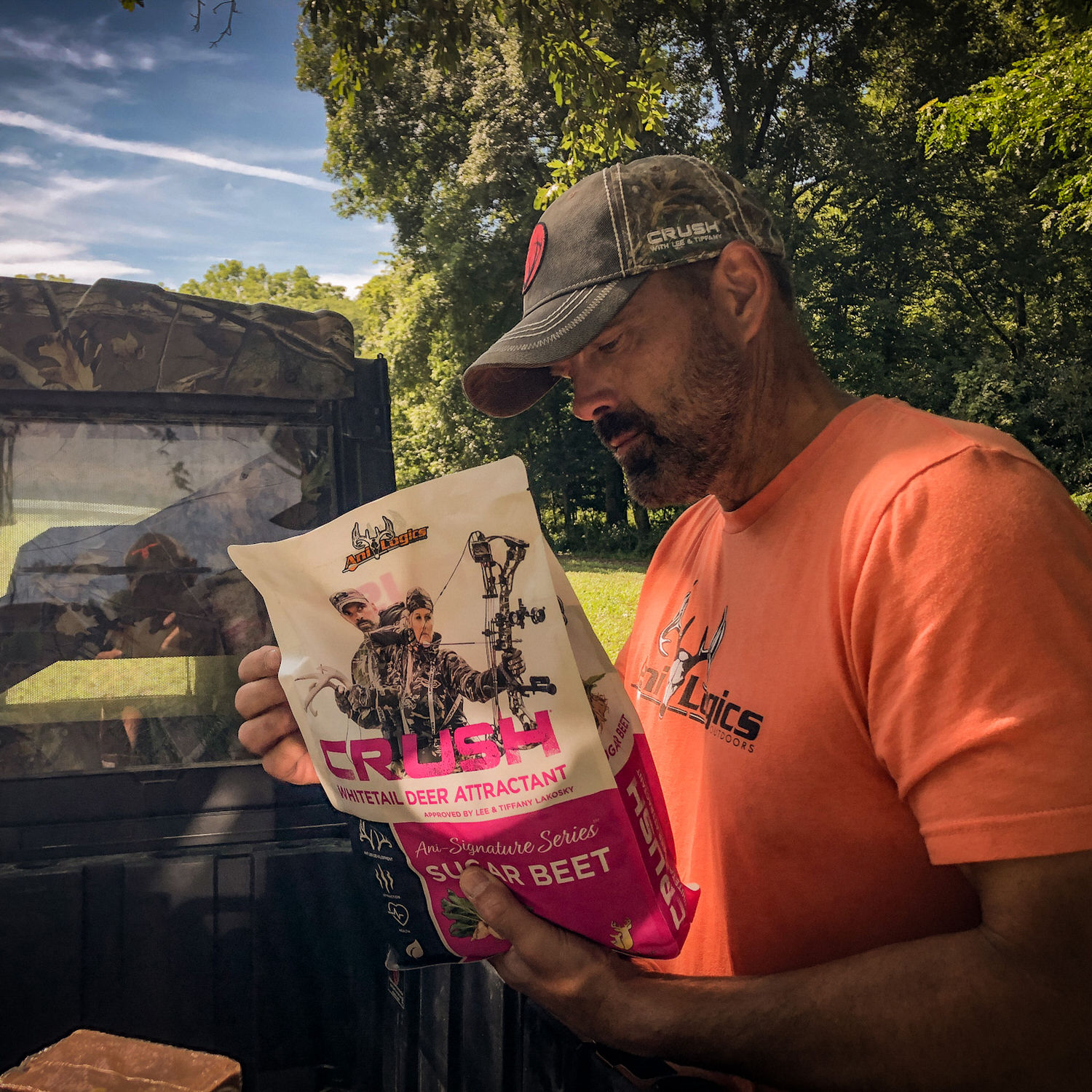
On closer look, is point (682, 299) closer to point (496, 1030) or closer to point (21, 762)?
point (496, 1030)

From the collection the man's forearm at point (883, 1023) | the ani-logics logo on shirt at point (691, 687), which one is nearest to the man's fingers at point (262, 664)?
the ani-logics logo on shirt at point (691, 687)

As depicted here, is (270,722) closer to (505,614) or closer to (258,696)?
(258,696)

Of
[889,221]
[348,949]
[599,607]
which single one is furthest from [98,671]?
[889,221]

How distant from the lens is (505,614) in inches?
42.9

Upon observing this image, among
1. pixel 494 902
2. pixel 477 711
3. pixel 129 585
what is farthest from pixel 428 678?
pixel 129 585

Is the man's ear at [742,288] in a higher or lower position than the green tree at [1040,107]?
lower

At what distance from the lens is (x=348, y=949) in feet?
6.90

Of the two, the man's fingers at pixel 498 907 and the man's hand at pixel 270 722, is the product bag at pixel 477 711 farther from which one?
the man's hand at pixel 270 722

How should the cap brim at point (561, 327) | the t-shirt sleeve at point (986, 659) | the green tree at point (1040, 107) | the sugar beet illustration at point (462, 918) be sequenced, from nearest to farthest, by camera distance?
the t-shirt sleeve at point (986, 659) → the sugar beet illustration at point (462, 918) → the cap brim at point (561, 327) → the green tree at point (1040, 107)

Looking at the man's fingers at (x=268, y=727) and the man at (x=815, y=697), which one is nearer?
the man at (x=815, y=697)

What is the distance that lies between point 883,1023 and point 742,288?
1.08 metres

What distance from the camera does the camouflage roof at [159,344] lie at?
2393 millimetres

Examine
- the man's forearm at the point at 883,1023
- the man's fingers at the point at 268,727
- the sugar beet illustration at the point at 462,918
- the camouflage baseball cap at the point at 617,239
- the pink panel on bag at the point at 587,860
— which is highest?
the camouflage baseball cap at the point at 617,239

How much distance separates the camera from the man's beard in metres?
1.45
